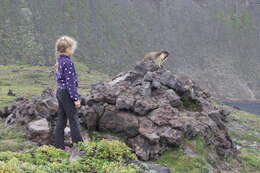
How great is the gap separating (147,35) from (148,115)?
12672 cm

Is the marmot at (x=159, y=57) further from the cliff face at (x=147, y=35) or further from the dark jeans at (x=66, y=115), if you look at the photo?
the cliff face at (x=147, y=35)

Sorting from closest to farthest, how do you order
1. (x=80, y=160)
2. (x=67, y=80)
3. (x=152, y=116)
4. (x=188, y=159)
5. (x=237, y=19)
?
1. (x=80, y=160)
2. (x=67, y=80)
3. (x=188, y=159)
4. (x=152, y=116)
5. (x=237, y=19)

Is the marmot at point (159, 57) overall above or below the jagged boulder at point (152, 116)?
above

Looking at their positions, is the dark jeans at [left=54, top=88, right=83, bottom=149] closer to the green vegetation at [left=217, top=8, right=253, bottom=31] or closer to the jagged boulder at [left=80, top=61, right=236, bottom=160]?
the jagged boulder at [left=80, top=61, right=236, bottom=160]

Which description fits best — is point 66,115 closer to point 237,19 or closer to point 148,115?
point 148,115

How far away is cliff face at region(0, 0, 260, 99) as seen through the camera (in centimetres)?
11150

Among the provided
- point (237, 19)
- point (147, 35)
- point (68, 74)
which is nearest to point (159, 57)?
point (68, 74)

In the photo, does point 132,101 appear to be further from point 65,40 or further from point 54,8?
point 54,8

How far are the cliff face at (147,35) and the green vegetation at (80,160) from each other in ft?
304

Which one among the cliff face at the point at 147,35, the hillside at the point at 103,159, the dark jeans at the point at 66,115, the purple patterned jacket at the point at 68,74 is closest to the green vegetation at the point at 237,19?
the cliff face at the point at 147,35

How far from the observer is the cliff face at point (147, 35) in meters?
112

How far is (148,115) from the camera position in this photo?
18.4m

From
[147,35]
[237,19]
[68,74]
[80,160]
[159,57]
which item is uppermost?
[237,19]

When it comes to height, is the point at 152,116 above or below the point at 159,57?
below
